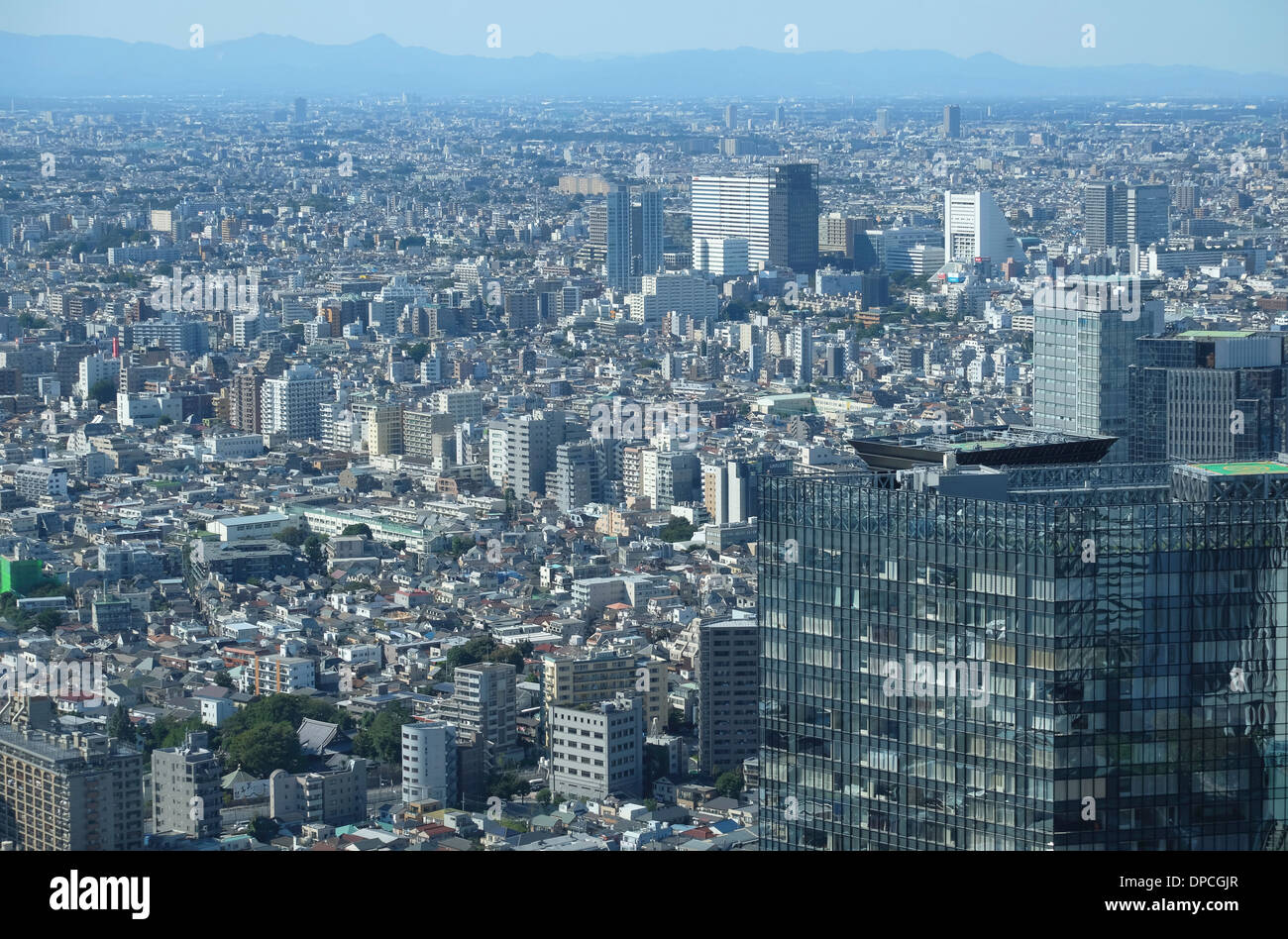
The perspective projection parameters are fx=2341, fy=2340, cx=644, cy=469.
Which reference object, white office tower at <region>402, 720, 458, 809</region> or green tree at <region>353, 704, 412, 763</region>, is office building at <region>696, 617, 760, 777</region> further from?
green tree at <region>353, 704, 412, 763</region>

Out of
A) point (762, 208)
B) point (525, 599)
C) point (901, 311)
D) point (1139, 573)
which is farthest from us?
point (762, 208)

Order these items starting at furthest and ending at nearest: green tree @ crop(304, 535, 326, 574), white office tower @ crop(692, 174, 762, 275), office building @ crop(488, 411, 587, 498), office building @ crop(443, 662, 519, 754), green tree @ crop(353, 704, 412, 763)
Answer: white office tower @ crop(692, 174, 762, 275), office building @ crop(488, 411, 587, 498), green tree @ crop(304, 535, 326, 574), office building @ crop(443, 662, 519, 754), green tree @ crop(353, 704, 412, 763)

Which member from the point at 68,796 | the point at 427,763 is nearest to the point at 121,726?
the point at 427,763

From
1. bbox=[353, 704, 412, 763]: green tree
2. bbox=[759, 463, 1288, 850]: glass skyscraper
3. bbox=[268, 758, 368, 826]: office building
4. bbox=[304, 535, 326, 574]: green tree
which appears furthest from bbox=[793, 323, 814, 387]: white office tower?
bbox=[759, 463, 1288, 850]: glass skyscraper

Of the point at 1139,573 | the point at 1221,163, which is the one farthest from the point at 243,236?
the point at 1139,573

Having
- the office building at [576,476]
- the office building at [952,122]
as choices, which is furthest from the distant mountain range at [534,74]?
the office building at [576,476]
